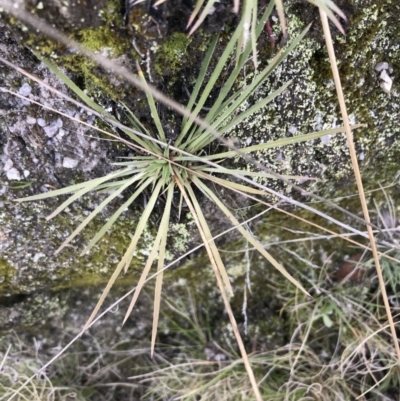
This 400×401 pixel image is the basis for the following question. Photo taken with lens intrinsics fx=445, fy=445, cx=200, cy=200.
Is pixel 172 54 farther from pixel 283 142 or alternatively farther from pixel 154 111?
pixel 283 142

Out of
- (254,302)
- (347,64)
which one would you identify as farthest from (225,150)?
(254,302)

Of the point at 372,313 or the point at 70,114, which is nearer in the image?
the point at 70,114

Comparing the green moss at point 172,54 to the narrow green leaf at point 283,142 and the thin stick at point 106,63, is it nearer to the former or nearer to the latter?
the thin stick at point 106,63

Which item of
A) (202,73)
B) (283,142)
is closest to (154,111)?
(202,73)

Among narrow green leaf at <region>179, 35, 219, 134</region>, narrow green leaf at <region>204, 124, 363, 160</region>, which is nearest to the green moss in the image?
narrow green leaf at <region>179, 35, 219, 134</region>

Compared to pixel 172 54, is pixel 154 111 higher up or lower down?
lower down

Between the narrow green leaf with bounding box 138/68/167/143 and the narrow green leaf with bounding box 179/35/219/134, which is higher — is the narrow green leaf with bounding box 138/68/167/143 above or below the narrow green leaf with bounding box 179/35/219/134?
below

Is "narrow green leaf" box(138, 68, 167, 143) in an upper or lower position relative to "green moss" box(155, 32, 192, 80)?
lower

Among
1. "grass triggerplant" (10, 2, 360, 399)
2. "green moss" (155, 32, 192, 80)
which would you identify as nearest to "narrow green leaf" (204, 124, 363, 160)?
"grass triggerplant" (10, 2, 360, 399)

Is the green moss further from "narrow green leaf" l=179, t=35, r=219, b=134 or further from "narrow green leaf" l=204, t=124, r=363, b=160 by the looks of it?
"narrow green leaf" l=204, t=124, r=363, b=160

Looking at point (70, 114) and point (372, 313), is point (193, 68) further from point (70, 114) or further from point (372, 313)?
point (372, 313)

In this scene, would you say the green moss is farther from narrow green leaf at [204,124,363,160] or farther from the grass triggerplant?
narrow green leaf at [204,124,363,160]
